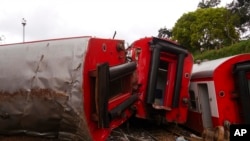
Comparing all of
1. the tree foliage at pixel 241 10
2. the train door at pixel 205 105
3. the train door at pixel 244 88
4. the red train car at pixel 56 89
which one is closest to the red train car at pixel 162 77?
the train door at pixel 205 105

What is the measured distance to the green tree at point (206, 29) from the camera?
133ft

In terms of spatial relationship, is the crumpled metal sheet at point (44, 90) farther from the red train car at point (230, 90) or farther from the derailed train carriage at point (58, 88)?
the red train car at point (230, 90)

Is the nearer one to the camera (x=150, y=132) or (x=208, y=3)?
(x=150, y=132)

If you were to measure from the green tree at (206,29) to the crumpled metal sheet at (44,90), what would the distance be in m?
36.3

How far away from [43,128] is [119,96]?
130 centimetres

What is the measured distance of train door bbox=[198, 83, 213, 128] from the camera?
7.99m

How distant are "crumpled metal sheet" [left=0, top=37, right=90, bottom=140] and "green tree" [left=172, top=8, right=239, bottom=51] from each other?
36.3m

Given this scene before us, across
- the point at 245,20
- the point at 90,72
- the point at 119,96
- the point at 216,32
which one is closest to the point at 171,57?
the point at 119,96

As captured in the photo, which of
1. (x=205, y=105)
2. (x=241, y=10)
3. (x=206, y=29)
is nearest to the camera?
(x=205, y=105)

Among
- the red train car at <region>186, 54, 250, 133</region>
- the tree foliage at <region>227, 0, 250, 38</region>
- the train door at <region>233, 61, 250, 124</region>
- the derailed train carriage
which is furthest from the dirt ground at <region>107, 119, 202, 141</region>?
the tree foliage at <region>227, 0, 250, 38</region>

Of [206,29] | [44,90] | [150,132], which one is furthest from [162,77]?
[206,29]

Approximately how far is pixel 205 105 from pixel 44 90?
5299 millimetres

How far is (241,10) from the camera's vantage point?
36531mm

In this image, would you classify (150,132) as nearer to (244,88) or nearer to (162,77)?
(162,77)
